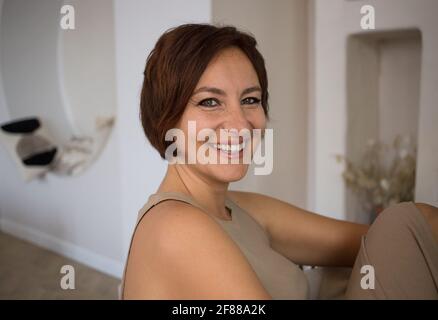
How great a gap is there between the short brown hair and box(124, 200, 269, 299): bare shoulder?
0.23 meters

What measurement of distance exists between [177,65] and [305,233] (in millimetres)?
559

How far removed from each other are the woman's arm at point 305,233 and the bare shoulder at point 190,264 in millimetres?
394

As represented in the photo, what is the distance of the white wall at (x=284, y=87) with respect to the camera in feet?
5.76


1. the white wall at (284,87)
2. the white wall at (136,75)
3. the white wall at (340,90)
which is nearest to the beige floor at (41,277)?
the white wall at (136,75)

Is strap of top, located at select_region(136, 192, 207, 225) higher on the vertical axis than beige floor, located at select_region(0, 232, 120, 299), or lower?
higher

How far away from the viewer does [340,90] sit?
70.1 inches

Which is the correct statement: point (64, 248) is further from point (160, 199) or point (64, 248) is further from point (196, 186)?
point (160, 199)

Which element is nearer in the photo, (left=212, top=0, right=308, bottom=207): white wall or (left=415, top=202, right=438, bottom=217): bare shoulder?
(left=415, top=202, right=438, bottom=217): bare shoulder

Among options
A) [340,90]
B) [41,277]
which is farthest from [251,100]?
[41,277]

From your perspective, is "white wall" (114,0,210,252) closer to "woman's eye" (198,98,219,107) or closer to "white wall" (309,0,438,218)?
"white wall" (309,0,438,218)

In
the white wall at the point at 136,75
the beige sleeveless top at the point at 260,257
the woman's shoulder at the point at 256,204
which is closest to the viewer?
the beige sleeveless top at the point at 260,257

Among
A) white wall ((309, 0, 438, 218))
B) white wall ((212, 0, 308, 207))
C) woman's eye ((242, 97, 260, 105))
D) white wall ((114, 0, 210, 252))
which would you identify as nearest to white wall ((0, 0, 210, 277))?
white wall ((114, 0, 210, 252))

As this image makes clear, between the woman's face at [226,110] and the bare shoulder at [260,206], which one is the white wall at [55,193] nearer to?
the bare shoulder at [260,206]

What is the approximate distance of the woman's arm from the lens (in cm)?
113
